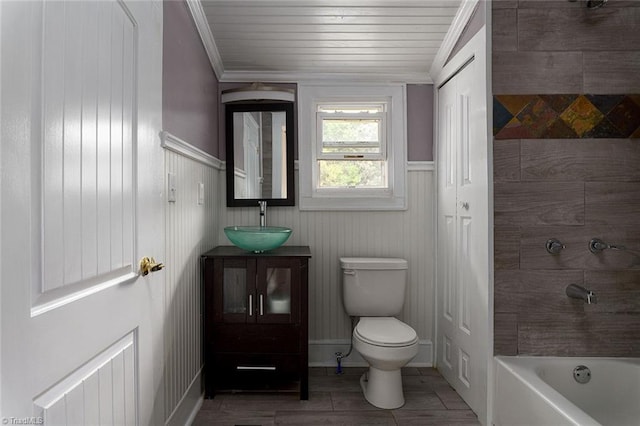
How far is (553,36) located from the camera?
1936mm

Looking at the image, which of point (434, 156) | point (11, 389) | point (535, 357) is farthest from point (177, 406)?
point (434, 156)

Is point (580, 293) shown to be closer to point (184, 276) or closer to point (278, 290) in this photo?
point (278, 290)

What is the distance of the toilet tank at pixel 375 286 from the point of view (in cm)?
251

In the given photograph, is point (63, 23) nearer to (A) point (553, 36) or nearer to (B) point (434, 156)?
(A) point (553, 36)

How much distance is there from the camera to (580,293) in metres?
1.83

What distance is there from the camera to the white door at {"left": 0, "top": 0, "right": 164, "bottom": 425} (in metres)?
0.69

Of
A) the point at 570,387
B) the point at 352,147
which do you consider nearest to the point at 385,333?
the point at 570,387

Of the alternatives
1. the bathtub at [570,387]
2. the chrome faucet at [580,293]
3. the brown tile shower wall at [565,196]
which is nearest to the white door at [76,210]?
the bathtub at [570,387]

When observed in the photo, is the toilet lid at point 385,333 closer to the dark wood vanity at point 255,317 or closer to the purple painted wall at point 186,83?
the dark wood vanity at point 255,317

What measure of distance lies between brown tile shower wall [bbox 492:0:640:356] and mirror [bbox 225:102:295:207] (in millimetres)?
1399

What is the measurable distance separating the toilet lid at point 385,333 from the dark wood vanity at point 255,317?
1.16 ft

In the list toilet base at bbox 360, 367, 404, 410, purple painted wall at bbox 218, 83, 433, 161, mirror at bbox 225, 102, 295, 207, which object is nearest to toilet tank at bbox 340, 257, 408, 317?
toilet base at bbox 360, 367, 404, 410

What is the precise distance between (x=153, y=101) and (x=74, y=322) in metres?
0.83

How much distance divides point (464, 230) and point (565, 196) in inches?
21.2
